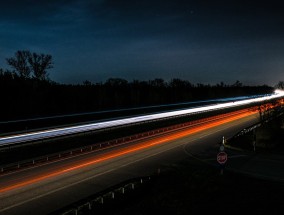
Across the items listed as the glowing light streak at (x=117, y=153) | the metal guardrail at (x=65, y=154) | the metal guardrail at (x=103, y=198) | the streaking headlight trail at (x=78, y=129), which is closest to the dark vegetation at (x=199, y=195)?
the metal guardrail at (x=103, y=198)

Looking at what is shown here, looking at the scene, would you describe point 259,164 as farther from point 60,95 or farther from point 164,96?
point 164,96

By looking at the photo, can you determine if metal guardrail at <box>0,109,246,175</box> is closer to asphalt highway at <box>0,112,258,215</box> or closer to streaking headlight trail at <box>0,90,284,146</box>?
asphalt highway at <box>0,112,258,215</box>

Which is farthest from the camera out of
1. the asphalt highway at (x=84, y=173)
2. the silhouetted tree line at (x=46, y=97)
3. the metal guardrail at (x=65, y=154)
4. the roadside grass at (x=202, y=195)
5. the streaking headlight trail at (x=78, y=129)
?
the silhouetted tree line at (x=46, y=97)

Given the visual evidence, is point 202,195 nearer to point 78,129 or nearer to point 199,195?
point 199,195

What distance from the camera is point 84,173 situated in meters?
21.4

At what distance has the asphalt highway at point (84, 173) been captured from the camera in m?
15.8

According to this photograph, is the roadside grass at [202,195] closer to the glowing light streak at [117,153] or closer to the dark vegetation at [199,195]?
the dark vegetation at [199,195]

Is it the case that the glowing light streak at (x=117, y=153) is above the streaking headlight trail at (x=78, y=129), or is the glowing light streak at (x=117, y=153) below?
below

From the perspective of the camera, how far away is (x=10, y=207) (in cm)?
1492

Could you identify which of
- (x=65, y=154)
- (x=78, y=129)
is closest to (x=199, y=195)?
(x=65, y=154)

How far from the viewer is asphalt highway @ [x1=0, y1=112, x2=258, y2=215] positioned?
1582 centimetres

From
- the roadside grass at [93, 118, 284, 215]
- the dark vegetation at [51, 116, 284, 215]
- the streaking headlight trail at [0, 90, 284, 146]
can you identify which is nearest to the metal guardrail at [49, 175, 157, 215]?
the dark vegetation at [51, 116, 284, 215]

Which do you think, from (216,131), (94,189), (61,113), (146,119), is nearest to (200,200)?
(94,189)

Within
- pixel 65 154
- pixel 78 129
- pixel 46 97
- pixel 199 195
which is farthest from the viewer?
pixel 46 97
